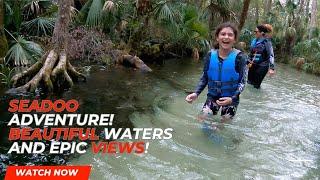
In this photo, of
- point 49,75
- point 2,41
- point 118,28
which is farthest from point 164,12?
point 49,75

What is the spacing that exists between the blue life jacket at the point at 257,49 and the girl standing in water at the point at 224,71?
3.87 metres

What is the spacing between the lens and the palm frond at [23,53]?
30.2 feet

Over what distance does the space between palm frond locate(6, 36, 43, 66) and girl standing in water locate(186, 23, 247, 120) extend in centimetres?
482

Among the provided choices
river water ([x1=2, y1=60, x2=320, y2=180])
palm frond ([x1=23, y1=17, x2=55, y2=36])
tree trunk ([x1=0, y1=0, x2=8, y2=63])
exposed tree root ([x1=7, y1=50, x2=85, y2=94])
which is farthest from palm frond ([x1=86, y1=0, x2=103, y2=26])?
exposed tree root ([x1=7, y1=50, x2=85, y2=94])

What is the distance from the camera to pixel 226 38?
5.64 metres

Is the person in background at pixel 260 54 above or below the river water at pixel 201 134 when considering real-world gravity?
above

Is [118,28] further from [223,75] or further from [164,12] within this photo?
[223,75]

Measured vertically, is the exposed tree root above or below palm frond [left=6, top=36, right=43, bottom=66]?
below

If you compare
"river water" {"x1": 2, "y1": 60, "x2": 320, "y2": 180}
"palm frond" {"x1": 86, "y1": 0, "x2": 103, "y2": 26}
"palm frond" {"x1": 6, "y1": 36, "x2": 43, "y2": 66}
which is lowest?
"river water" {"x1": 2, "y1": 60, "x2": 320, "y2": 180}

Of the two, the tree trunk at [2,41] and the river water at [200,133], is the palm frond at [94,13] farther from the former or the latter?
the tree trunk at [2,41]

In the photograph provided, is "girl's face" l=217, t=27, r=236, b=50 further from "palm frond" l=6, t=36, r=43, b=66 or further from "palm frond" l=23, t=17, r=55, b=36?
"palm frond" l=23, t=17, r=55, b=36

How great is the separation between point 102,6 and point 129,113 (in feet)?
20.0

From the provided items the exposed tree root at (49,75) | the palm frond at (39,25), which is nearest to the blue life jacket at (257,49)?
the exposed tree root at (49,75)

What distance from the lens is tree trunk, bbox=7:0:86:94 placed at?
8492mm
